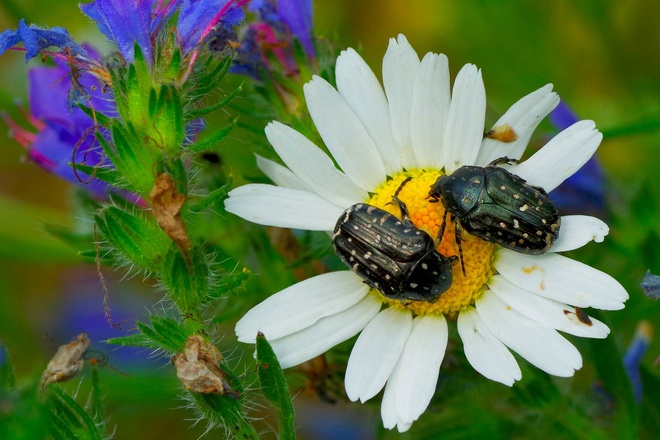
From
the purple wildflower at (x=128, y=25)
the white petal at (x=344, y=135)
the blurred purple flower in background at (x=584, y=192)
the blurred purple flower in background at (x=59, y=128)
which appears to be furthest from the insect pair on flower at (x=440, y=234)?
the blurred purple flower in background at (x=584, y=192)

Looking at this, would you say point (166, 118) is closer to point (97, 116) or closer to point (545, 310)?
point (97, 116)

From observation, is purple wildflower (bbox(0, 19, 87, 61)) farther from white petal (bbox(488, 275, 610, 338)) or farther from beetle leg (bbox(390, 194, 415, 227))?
white petal (bbox(488, 275, 610, 338))

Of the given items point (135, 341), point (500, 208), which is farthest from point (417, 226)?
point (135, 341)

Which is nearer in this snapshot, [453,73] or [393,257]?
[393,257]

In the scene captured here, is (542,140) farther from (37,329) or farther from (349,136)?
(37,329)

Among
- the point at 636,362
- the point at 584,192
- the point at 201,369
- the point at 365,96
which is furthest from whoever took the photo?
the point at 584,192

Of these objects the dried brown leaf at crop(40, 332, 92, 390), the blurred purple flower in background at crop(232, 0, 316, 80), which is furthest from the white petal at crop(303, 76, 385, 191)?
the dried brown leaf at crop(40, 332, 92, 390)

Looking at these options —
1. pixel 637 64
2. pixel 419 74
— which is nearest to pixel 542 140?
pixel 637 64
